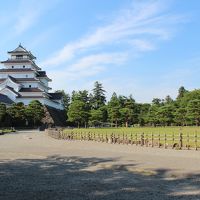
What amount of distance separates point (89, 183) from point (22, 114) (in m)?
70.2

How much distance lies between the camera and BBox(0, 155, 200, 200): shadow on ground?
10398 mm

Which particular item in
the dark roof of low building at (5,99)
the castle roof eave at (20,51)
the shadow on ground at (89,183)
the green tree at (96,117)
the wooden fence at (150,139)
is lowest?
the shadow on ground at (89,183)

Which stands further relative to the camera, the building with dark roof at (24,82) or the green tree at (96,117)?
the building with dark roof at (24,82)

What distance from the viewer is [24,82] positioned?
317 feet

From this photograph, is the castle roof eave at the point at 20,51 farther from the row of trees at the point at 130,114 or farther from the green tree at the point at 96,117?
the green tree at the point at 96,117

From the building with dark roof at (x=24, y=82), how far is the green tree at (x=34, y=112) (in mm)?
6182

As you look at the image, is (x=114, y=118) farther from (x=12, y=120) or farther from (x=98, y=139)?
(x=98, y=139)

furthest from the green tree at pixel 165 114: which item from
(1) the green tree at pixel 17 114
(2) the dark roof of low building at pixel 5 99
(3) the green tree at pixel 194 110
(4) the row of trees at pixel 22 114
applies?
(2) the dark roof of low building at pixel 5 99

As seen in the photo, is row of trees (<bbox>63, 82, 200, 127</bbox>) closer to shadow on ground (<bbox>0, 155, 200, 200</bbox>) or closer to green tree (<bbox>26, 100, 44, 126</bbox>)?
green tree (<bbox>26, 100, 44, 126</bbox>)

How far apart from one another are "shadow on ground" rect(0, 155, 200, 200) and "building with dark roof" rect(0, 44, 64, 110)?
72593 mm

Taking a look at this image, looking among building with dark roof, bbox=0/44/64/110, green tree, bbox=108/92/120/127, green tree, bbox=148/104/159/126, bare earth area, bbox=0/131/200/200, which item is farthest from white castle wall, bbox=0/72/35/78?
bare earth area, bbox=0/131/200/200

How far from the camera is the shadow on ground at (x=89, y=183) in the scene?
1040cm

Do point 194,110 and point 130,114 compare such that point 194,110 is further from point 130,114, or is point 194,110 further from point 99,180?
point 99,180

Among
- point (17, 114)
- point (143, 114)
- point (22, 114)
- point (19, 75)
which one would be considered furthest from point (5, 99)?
point (143, 114)
